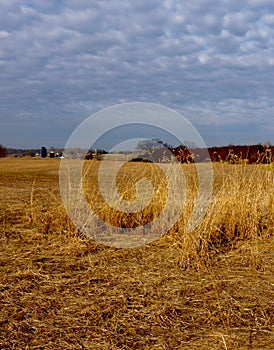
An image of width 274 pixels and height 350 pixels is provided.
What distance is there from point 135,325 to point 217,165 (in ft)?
15.9

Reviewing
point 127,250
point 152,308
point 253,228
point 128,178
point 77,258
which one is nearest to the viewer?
point 152,308

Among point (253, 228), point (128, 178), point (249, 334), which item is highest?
point (128, 178)

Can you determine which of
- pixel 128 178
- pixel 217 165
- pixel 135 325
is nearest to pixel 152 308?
pixel 135 325

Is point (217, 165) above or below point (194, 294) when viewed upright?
above

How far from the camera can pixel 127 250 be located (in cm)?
425

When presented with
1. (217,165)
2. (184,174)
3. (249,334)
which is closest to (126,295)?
(249,334)

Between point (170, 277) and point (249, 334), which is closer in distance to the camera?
point (249, 334)

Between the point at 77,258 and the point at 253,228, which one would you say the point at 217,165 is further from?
the point at 77,258

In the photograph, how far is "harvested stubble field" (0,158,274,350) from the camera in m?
2.47

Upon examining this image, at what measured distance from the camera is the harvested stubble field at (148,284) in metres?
2.47

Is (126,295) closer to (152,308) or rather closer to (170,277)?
(152,308)

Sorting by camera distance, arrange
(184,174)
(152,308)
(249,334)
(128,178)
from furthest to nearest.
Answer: (128,178), (184,174), (152,308), (249,334)

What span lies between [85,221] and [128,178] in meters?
1.74

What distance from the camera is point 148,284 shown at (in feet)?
10.8
